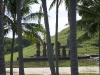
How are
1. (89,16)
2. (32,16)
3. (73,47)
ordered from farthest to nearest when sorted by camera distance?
(89,16) → (32,16) → (73,47)

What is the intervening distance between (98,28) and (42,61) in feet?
73.5

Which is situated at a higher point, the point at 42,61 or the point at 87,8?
the point at 87,8

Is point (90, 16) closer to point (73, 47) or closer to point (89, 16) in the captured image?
point (89, 16)

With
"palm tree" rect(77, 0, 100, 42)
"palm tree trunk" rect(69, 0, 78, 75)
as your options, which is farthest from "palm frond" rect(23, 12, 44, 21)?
"palm tree trunk" rect(69, 0, 78, 75)

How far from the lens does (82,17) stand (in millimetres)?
23641

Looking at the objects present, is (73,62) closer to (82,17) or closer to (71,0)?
(71,0)

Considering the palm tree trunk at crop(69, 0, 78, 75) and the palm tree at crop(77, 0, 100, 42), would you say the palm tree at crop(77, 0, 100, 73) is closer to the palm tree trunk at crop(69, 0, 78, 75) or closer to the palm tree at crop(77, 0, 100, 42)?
the palm tree at crop(77, 0, 100, 42)

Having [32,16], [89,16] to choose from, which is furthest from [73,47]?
[89,16]

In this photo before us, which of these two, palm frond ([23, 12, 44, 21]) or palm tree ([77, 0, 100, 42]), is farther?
palm tree ([77, 0, 100, 42])

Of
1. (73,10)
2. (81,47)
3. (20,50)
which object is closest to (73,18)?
(73,10)

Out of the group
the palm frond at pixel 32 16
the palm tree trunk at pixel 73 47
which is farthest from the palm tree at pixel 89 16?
the palm tree trunk at pixel 73 47

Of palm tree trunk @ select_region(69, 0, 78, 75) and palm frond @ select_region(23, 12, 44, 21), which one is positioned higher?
palm frond @ select_region(23, 12, 44, 21)

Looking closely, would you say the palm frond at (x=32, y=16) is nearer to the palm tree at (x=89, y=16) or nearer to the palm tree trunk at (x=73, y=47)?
the palm tree at (x=89, y=16)

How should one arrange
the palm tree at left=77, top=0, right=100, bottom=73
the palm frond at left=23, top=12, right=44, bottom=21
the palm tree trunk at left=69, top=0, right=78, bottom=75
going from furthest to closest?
the palm tree at left=77, top=0, right=100, bottom=73 → the palm frond at left=23, top=12, right=44, bottom=21 → the palm tree trunk at left=69, top=0, right=78, bottom=75
